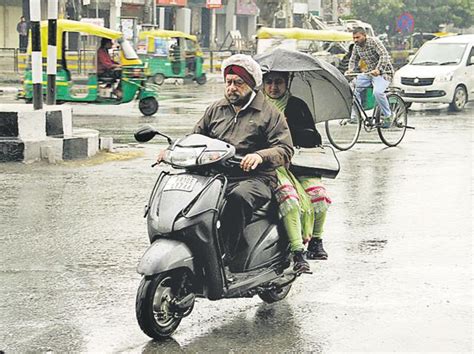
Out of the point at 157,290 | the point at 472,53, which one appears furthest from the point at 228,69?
the point at 472,53

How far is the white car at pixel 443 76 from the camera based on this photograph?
2297cm

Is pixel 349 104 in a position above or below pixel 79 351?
above

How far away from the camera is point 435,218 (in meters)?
9.45

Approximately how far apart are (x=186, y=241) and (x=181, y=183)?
0.32 metres

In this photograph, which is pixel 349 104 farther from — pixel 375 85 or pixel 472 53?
pixel 472 53

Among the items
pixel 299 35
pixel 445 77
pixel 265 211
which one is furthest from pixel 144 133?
pixel 299 35

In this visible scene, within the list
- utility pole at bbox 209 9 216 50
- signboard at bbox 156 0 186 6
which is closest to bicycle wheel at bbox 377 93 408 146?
signboard at bbox 156 0 186 6

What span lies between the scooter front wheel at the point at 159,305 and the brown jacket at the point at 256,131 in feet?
2.82

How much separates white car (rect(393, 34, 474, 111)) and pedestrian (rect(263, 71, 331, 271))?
16638mm

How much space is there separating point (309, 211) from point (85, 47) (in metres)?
14.2

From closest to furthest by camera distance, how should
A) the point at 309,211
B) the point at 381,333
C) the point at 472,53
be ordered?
the point at 381,333
the point at 309,211
the point at 472,53

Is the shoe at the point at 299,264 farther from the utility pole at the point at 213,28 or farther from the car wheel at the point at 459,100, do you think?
the utility pole at the point at 213,28

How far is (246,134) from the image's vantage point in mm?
6070

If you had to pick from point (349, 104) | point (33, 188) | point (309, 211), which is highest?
point (349, 104)
